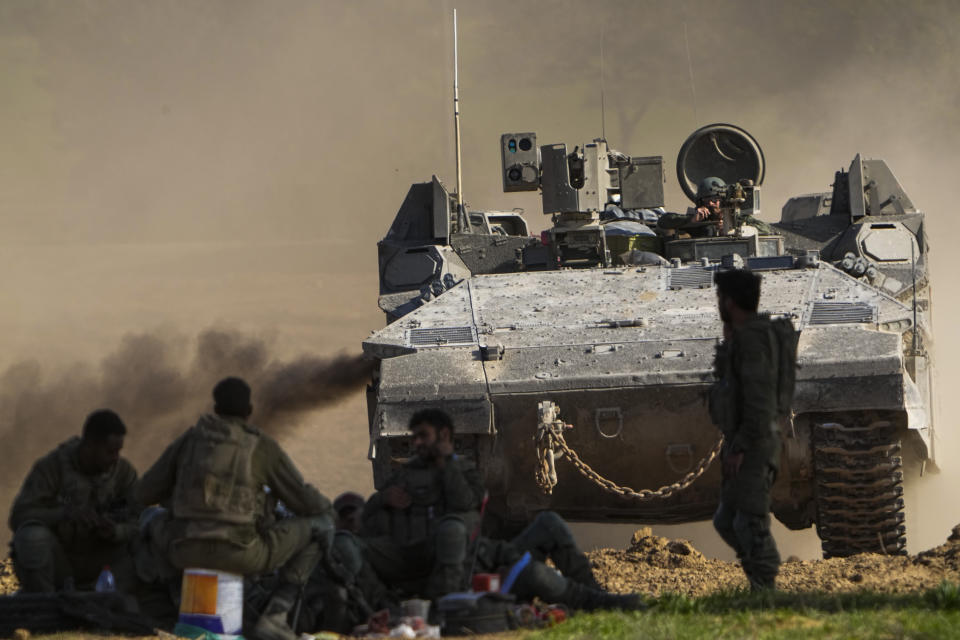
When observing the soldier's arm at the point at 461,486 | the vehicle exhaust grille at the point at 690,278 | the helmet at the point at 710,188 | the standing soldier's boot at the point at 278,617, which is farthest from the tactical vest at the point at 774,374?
the helmet at the point at 710,188

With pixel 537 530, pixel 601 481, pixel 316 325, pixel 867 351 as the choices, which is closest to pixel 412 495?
pixel 537 530

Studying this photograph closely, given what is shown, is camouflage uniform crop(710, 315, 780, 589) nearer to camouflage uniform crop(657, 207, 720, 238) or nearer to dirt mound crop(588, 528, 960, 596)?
dirt mound crop(588, 528, 960, 596)

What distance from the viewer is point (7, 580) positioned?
10.2 m

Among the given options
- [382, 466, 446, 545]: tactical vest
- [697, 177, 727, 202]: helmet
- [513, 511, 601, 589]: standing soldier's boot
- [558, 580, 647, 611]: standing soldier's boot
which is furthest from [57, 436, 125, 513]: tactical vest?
[697, 177, 727, 202]: helmet

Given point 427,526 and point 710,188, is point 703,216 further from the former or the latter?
point 427,526

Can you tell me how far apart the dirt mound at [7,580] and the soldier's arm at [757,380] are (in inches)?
185

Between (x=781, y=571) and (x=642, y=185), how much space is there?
17.9ft

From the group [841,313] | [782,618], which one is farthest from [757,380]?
[841,313]

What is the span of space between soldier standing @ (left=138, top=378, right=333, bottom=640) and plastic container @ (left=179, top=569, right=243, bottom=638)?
0.04 metres

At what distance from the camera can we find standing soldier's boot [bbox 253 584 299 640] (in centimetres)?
659

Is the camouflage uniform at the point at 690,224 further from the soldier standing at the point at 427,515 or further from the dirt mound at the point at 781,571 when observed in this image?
the soldier standing at the point at 427,515

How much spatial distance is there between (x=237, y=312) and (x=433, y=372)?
97.0 ft

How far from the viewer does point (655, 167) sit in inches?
553

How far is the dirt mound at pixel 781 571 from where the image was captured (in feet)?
27.1
